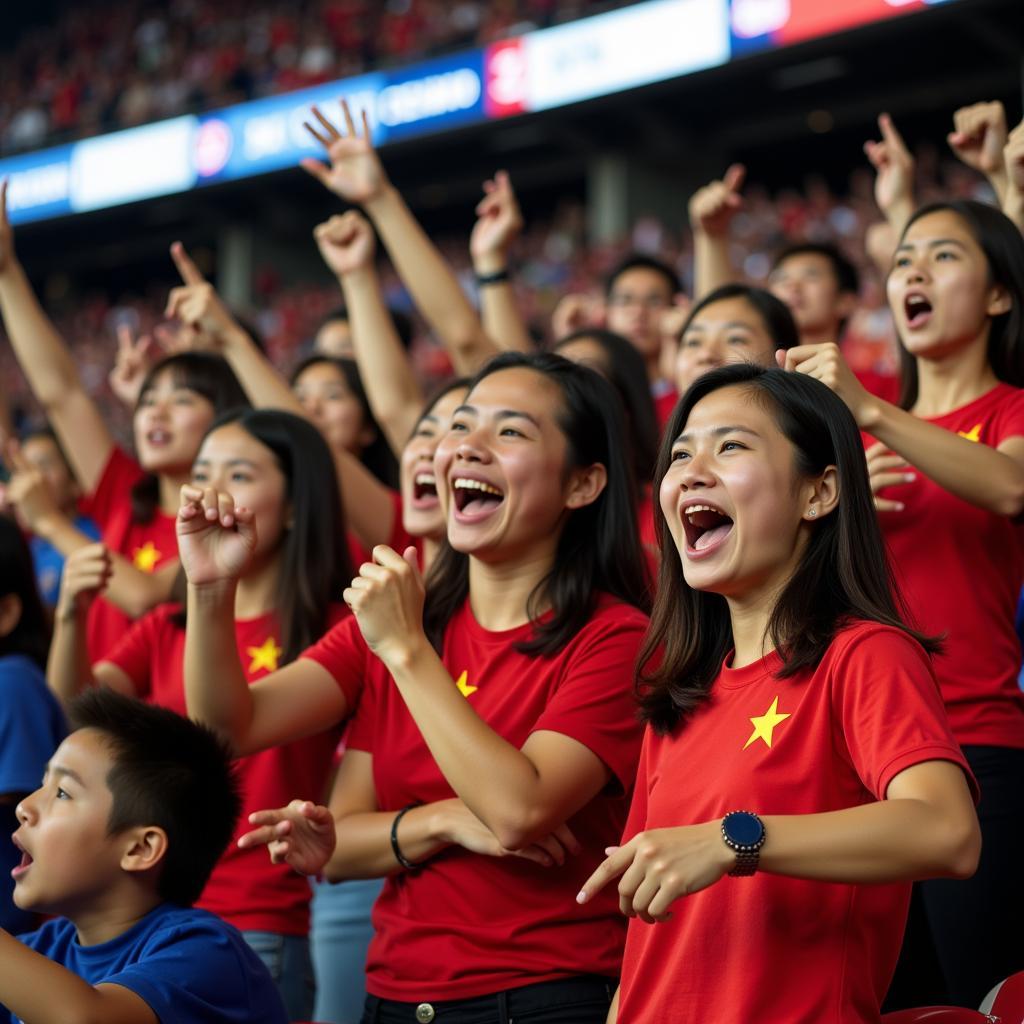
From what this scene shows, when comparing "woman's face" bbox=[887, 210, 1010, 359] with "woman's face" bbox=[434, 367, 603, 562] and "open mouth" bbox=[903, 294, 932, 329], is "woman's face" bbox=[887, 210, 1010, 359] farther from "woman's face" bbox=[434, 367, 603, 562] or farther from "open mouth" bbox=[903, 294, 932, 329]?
"woman's face" bbox=[434, 367, 603, 562]

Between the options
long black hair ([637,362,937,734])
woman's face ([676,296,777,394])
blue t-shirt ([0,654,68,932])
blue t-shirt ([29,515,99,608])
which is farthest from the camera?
blue t-shirt ([29,515,99,608])

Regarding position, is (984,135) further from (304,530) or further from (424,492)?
(304,530)

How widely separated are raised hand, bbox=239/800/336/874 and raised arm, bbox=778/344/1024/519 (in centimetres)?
95

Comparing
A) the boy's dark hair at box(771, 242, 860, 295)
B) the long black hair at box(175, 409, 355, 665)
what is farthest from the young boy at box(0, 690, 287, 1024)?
the boy's dark hair at box(771, 242, 860, 295)

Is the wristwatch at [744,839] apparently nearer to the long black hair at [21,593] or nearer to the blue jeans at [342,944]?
the blue jeans at [342,944]

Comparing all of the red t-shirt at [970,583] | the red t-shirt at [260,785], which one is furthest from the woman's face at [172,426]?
the red t-shirt at [970,583]

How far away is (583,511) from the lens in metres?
2.41

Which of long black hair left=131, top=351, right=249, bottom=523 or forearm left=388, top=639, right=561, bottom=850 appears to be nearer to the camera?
forearm left=388, top=639, right=561, bottom=850

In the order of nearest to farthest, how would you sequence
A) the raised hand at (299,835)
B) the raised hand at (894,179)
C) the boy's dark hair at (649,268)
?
the raised hand at (299,835) < the raised hand at (894,179) < the boy's dark hair at (649,268)

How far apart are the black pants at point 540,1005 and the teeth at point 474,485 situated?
74 centimetres

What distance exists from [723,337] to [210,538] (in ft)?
4.61

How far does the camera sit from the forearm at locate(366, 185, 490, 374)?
3.37 metres

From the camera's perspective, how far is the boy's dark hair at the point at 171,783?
209cm

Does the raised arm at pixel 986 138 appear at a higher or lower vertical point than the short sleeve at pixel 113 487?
higher
